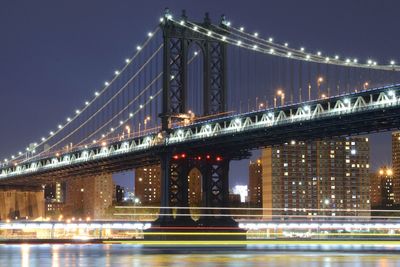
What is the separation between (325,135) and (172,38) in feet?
70.2

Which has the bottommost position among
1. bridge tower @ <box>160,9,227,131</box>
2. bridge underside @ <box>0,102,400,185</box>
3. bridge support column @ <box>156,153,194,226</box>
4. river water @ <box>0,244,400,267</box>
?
river water @ <box>0,244,400,267</box>

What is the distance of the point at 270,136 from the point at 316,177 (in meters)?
114

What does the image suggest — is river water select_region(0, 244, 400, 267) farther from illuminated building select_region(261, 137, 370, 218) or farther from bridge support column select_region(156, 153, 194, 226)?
illuminated building select_region(261, 137, 370, 218)

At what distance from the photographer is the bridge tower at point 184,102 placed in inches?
3455

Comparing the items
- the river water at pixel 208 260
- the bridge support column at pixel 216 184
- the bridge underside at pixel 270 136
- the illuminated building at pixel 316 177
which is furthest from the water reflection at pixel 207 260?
the illuminated building at pixel 316 177

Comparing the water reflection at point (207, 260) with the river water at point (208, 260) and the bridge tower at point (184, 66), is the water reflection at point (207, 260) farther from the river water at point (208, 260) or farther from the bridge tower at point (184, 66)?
the bridge tower at point (184, 66)

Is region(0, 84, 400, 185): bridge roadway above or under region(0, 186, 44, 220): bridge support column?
above

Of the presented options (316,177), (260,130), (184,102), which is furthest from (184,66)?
(316,177)

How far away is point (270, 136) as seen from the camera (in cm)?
7825

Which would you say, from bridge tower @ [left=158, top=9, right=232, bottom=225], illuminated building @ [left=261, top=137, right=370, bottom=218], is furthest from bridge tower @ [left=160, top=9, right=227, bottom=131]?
illuminated building @ [left=261, top=137, right=370, bottom=218]

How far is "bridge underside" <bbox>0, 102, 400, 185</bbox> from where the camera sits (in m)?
68.2

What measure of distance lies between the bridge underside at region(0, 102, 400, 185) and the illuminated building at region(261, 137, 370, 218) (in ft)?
256

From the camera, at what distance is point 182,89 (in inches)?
3477

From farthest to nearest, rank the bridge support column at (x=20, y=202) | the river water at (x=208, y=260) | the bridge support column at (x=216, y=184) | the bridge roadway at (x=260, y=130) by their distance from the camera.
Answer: the bridge support column at (x=20, y=202)
the bridge support column at (x=216, y=184)
the bridge roadway at (x=260, y=130)
the river water at (x=208, y=260)
